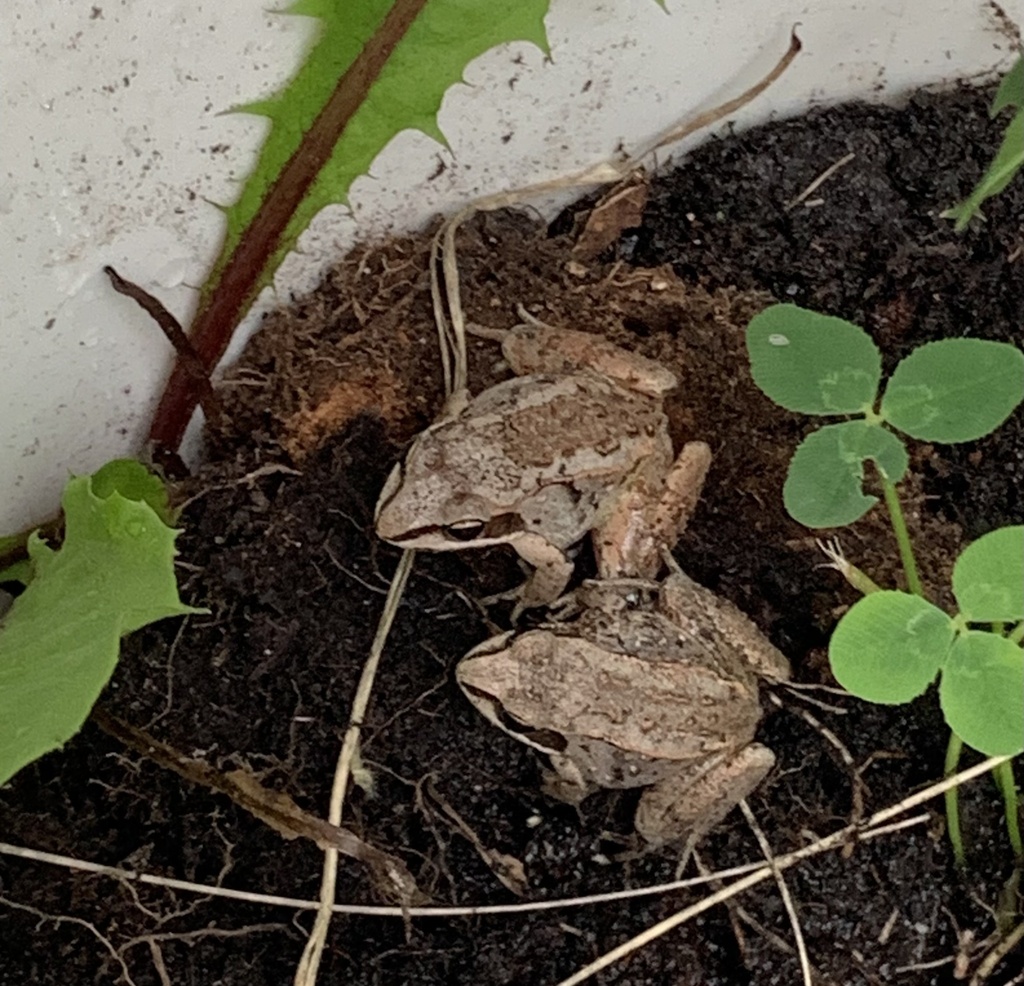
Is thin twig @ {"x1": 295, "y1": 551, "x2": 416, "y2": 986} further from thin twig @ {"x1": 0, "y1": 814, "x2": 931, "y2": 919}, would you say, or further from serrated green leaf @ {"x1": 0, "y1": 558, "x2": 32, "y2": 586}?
serrated green leaf @ {"x1": 0, "y1": 558, "x2": 32, "y2": 586}

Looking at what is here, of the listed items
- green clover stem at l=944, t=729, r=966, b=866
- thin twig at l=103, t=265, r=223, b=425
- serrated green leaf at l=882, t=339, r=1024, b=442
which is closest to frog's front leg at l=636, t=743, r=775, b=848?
green clover stem at l=944, t=729, r=966, b=866

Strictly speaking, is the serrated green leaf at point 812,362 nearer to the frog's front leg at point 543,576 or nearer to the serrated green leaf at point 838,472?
the serrated green leaf at point 838,472

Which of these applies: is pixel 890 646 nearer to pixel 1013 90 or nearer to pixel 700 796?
pixel 700 796

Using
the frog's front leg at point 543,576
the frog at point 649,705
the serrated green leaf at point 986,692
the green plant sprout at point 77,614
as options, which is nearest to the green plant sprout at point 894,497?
the serrated green leaf at point 986,692

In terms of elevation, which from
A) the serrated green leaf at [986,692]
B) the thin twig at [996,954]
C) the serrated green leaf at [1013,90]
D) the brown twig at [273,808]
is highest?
the serrated green leaf at [1013,90]

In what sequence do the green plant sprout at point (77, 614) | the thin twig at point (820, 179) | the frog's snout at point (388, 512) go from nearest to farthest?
the green plant sprout at point (77, 614) < the frog's snout at point (388, 512) < the thin twig at point (820, 179)

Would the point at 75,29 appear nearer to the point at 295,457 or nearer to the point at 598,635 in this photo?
the point at 295,457
